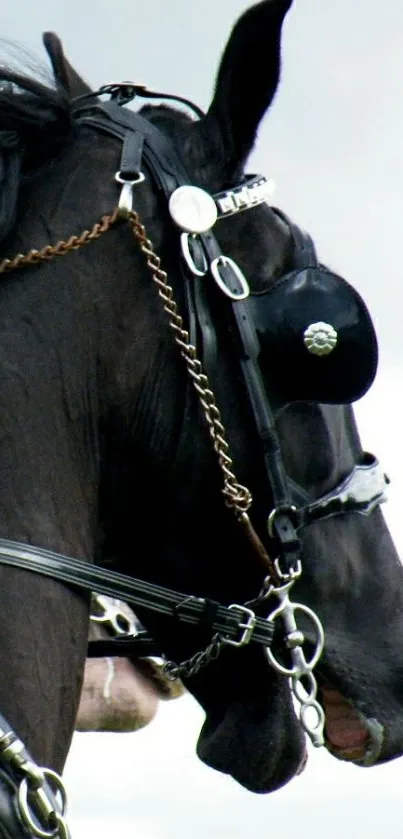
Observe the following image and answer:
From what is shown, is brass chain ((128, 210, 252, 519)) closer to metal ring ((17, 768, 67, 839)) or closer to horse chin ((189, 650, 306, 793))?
horse chin ((189, 650, 306, 793))

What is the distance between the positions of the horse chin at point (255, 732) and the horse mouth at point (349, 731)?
87mm

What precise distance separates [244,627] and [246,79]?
1.33m

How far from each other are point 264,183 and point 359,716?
1.36 m

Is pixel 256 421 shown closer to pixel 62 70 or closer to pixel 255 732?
pixel 255 732

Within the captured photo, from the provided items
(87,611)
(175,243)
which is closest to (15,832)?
(87,611)

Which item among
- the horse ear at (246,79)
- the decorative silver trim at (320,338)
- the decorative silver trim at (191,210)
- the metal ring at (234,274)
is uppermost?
the horse ear at (246,79)

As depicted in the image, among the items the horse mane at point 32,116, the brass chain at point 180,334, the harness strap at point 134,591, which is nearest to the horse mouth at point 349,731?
the harness strap at point 134,591

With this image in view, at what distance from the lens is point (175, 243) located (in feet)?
12.8

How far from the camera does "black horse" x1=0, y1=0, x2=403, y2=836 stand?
3645 mm

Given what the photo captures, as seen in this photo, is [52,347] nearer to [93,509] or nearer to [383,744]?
[93,509]

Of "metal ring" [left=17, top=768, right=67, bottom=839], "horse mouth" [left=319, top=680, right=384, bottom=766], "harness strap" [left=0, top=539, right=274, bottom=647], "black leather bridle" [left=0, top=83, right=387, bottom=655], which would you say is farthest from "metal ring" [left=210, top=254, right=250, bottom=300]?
"metal ring" [left=17, top=768, right=67, bottom=839]

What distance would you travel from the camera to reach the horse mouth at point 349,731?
410 cm

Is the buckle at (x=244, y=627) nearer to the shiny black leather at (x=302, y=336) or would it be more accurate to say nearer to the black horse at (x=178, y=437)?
the black horse at (x=178, y=437)

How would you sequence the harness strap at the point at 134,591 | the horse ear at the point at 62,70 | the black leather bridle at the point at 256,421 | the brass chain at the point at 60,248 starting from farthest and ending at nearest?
the horse ear at the point at 62,70
the black leather bridle at the point at 256,421
the brass chain at the point at 60,248
the harness strap at the point at 134,591
